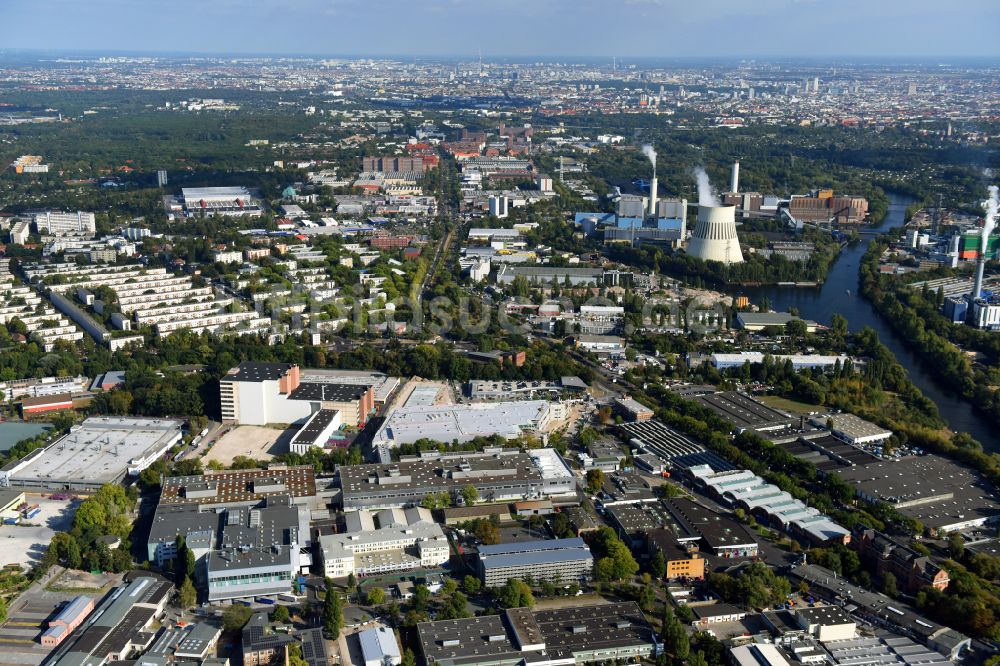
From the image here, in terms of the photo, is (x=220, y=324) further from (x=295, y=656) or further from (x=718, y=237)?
(x=718, y=237)

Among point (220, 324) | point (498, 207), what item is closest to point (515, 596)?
point (220, 324)

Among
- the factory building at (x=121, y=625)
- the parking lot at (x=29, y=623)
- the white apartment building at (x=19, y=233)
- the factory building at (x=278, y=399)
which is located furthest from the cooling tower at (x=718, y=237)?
the parking lot at (x=29, y=623)

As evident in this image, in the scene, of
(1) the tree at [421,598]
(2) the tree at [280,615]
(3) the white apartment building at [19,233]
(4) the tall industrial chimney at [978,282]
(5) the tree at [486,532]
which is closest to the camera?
(2) the tree at [280,615]

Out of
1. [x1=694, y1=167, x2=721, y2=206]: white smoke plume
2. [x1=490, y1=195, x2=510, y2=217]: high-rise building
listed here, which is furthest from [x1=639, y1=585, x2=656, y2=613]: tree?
[x1=490, y1=195, x2=510, y2=217]: high-rise building

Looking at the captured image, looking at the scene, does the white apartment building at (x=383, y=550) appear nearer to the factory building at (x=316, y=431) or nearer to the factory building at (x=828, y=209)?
the factory building at (x=316, y=431)

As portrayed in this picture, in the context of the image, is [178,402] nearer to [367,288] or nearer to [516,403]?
[516,403]
